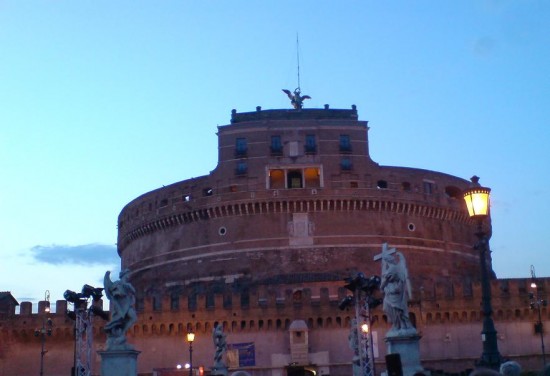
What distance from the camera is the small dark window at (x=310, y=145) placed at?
181 ft

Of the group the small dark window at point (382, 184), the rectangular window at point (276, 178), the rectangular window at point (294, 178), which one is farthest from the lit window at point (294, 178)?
the small dark window at point (382, 184)

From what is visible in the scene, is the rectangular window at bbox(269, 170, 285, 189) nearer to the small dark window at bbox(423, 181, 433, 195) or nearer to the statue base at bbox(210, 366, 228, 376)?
the small dark window at bbox(423, 181, 433, 195)

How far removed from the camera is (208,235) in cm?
5512

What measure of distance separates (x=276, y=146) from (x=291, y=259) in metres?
8.58

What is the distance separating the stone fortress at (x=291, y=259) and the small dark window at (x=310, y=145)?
10 centimetres

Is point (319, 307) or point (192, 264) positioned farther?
point (192, 264)

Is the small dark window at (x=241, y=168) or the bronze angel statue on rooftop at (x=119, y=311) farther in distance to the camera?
the small dark window at (x=241, y=168)

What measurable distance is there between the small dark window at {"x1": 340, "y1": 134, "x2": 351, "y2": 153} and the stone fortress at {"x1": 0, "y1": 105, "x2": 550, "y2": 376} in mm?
218

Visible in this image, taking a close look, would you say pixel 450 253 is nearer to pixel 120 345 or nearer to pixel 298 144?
pixel 298 144

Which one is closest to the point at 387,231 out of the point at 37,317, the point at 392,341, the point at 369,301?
the point at 37,317

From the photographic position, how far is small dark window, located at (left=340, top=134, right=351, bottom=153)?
5531 cm

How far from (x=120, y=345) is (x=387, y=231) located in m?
37.7

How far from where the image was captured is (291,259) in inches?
2072

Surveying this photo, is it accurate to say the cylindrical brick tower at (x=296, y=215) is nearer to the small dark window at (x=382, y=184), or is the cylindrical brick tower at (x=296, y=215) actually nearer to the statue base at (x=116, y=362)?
the small dark window at (x=382, y=184)
